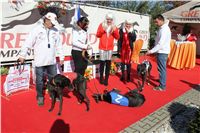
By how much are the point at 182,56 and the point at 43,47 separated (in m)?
7.07

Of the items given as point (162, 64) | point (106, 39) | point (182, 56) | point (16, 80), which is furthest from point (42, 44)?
point (182, 56)

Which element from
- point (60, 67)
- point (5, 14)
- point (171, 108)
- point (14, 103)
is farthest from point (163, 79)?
point (5, 14)

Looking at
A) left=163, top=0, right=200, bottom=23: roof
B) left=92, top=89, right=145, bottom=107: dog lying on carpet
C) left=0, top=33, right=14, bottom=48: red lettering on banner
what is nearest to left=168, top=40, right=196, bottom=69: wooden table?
left=163, top=0, right=200, bottom=23: roof

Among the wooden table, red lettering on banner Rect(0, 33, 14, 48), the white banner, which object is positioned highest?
red lettering on banner Rect(0, 33, 14, 48)

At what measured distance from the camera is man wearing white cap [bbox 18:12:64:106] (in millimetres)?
5008

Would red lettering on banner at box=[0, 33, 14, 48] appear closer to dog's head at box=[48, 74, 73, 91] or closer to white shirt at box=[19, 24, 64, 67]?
white shirt at box=[19, 24, 64, 67]

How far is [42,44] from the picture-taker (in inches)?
201

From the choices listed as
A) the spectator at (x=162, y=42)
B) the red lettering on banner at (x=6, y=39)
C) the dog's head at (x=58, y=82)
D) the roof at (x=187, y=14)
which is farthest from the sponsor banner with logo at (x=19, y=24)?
the roof at (x=187, y=14)

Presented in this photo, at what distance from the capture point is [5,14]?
8.07m

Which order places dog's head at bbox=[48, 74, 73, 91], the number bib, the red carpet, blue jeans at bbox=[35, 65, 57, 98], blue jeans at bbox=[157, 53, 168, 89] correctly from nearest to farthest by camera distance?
the red carpet → dog's head at bbox=[48, 74, 73, 91] → blue jeans at bbox=[35, 65, 57, 98] → the number bib → blue jeans at bbox=[157, 53, 168, 89]

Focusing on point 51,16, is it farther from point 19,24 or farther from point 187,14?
point 187,14

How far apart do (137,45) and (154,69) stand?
4.14 feet

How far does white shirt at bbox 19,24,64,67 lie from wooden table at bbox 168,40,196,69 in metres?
6.54

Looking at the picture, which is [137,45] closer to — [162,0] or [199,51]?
[199,51]
